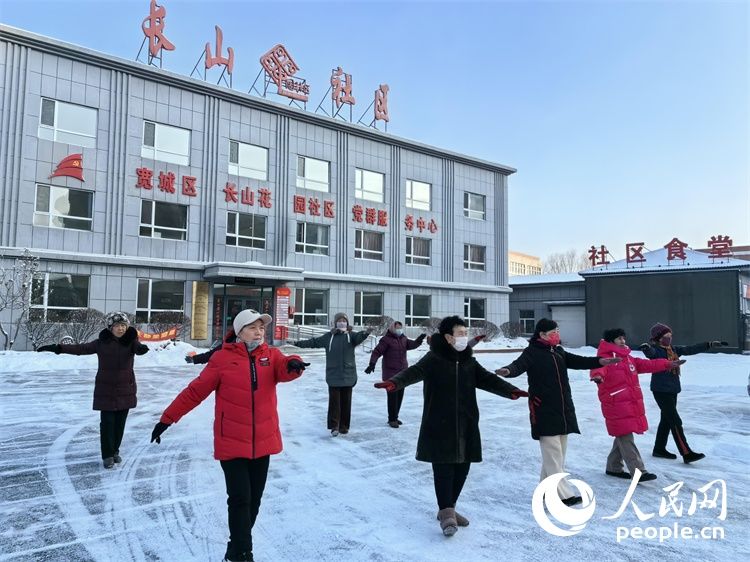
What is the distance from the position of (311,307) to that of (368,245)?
4804mm

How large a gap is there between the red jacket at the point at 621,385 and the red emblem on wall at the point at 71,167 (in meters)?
20.3

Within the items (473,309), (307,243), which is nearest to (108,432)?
(307,243)

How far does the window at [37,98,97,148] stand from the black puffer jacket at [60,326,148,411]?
1734cm

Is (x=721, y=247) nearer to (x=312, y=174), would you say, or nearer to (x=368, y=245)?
(x=368, y=245)

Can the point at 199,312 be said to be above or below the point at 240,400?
above

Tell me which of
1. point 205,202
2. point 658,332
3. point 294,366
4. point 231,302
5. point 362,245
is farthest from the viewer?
point 362,245

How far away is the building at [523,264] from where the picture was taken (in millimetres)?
129375

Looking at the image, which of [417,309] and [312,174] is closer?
[312,174]

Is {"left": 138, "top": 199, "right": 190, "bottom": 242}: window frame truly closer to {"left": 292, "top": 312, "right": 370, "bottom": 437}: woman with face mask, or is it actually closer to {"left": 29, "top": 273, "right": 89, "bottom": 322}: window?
{"left": 29, "top": 273, "right": 89, "bottom": 322}: window

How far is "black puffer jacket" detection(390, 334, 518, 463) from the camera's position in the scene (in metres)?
3.98

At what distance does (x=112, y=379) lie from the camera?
18.9ft

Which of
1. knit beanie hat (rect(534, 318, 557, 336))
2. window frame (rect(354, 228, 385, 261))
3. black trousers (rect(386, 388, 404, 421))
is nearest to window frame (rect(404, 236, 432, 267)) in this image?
window frame (rect(354, 228, 385, 261))

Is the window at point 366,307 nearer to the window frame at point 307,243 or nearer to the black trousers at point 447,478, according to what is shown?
the window frame at point 307,243

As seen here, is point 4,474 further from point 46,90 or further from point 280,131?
point 280,131
